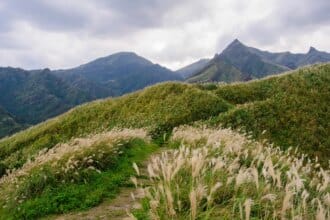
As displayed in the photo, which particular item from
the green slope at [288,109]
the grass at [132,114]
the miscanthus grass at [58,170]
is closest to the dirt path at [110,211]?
the miscanthus grass at [58,170]

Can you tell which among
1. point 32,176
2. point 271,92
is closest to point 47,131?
point 271,92

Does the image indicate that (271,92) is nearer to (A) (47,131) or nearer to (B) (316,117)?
(B) (316,117)

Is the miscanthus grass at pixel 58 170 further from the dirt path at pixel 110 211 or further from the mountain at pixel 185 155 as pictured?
the dirt path at pixel 110 211

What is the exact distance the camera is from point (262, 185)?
23.8ft

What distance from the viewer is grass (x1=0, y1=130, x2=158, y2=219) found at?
33.2 ft

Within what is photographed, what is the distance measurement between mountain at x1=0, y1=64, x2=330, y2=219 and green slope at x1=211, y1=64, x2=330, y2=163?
0.25 ft

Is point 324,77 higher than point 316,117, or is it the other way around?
point 324,77

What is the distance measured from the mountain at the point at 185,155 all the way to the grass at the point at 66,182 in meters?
0.03

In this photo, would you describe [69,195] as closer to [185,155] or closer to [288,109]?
[185,155]

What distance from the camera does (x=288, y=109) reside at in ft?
103

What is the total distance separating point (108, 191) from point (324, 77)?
97.8 ft

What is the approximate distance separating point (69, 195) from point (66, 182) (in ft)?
2.74

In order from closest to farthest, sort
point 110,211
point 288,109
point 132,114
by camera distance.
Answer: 1. point 110,211
2. point 288,109
3. point 132,114

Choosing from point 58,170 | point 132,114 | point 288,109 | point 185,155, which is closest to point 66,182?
point 58,170
